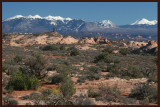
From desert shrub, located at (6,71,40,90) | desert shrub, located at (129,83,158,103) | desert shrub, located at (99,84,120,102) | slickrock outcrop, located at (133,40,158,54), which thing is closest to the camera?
desert shrub, located at (99,84,120,102)

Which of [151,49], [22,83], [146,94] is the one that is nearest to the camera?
[146,94]

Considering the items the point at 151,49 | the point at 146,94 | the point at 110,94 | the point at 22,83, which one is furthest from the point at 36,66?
the point at 151,49

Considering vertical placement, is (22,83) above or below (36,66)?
below

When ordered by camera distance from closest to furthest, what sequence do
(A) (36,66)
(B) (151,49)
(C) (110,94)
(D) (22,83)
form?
1. (C) (110,94)
2. (D) (22,83)
3. (A) (36,66)
4. (B) (151,49)

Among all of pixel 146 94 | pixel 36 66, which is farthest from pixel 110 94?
pixel 36 66

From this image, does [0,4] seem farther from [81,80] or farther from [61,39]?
[61,39]

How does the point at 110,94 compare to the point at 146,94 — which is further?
the point at 110,94

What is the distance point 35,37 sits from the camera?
74312 millimetres

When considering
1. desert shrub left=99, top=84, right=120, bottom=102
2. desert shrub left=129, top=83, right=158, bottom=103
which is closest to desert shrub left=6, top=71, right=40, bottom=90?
desert shrub left=99, top=84, right=120, bottom=102

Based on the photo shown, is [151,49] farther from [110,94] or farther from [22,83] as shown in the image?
[22,83]

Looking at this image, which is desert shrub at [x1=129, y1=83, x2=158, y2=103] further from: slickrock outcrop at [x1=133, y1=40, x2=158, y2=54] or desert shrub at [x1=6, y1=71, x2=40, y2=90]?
slickrock outcrop at [x1=133, y1=40, x2=158, y2=54]

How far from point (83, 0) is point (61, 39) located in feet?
209

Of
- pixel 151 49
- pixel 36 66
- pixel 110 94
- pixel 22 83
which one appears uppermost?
pixel 36 66

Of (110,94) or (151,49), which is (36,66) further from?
(151,49)
